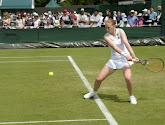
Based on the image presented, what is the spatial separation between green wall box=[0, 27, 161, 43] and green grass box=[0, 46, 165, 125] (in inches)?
312

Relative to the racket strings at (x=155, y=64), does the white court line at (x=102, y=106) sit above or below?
below

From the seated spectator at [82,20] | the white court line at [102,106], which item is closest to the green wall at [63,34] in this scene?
the seated spectator at [82,20]

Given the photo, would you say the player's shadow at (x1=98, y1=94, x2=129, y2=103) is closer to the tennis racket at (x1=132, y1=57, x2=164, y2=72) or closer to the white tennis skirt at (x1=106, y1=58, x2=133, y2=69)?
the white tennis skirt at (x1=106, y1=58, x2=133, y2=69)

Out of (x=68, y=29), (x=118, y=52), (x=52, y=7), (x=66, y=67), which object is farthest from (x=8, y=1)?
(x=118, y=52)

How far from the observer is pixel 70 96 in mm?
7992

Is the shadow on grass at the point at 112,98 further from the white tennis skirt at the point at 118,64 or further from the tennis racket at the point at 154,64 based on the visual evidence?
the tennis racket at the point at 154,64

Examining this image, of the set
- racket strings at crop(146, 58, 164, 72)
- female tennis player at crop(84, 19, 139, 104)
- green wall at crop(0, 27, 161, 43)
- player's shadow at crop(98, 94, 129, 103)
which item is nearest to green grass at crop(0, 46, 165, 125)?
player's shadow at crop(98, 94, 129, 103)

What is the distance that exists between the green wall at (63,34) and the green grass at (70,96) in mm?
7916

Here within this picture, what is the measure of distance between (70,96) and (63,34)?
12.9 m

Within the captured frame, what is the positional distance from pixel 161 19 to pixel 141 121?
50.1 ft

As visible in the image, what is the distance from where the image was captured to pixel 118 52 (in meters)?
6.92

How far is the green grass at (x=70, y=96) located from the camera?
6.34 m

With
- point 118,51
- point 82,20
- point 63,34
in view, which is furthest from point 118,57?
point 82,20

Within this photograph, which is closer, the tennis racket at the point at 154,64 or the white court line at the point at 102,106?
the white court line at the point at 102,106
